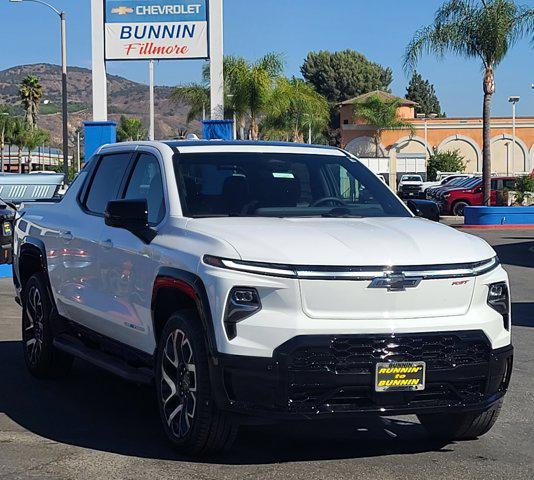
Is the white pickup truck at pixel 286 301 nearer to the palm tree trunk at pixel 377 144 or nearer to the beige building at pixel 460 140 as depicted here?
the beige building at pixel 460 140

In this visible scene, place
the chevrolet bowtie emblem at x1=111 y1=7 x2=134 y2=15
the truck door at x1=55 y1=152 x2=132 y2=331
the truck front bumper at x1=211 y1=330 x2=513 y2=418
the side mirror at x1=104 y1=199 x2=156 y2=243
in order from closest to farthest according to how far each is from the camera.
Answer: the truck front bumper at x1=211 y1=330 x2=513 y2=418 → the side mirror at x1=104 y1=199 x2=156 y2=243 → the truck door at x1=55 y1=152 x2=132 y2=331 → the chevrolet bowtie emblem at x1=111 y1=7 x2=134 y2=15

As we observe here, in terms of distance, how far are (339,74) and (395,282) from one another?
118m

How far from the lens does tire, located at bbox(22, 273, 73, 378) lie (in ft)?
27.4

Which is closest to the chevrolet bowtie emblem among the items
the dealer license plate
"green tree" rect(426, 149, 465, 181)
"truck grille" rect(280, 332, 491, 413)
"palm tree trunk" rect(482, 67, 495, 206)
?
"palm tree trunk" rect(482, 67, 495, 206)

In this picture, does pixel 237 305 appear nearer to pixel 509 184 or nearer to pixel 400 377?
pixel 400 377

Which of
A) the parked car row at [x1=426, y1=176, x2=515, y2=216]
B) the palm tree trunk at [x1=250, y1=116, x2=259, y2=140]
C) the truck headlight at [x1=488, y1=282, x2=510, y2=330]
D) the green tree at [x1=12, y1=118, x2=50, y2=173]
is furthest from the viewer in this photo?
the green tree at [x1=12, y1=118, x2=50, y2=173]

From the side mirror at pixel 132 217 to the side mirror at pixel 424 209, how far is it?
2118mm

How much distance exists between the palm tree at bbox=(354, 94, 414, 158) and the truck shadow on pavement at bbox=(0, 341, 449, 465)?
72458 mm

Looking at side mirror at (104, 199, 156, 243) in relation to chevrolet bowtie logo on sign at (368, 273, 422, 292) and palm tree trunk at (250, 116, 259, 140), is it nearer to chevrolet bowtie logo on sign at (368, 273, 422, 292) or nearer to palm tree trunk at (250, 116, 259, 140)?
chevrolet bowtie logo on sign at (368, 273, 422, 292)

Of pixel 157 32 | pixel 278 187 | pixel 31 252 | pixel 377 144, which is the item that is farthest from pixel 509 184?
pixel 377 144

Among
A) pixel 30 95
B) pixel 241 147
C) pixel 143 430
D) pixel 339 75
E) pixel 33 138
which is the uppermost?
pixel 339 75

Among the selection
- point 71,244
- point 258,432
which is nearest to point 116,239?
point 71,244

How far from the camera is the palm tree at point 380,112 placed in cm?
7931

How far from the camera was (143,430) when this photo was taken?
6.79m
